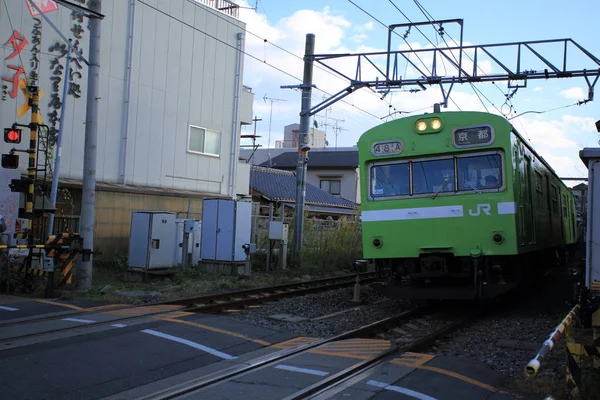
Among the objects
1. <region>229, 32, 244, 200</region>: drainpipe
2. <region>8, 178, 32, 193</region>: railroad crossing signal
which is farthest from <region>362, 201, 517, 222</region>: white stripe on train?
<region>229, 32, 244, 200</region>: drainpipe

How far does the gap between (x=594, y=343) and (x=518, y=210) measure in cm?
420

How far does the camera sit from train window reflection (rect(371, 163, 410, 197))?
9.95 m

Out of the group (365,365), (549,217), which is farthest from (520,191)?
(365,365)

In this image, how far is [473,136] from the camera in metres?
9.45

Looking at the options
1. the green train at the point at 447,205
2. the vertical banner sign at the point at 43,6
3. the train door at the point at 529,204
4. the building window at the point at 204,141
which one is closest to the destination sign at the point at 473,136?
the green train at the point at 447,205

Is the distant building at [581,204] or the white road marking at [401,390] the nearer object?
the white road marking at [401,390]

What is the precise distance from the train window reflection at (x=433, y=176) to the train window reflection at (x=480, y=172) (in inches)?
6.7

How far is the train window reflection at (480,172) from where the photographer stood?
9.31m

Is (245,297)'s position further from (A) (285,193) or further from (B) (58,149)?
(A) (285,193)

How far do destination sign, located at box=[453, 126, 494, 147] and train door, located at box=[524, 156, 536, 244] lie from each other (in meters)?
1.51

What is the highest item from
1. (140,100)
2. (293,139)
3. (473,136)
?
(293,139)

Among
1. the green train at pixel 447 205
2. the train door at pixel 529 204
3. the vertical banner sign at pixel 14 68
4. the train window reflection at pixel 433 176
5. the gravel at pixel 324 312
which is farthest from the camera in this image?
the vertical banner sign at pixel 14 68

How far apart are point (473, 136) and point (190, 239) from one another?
8.94 metres

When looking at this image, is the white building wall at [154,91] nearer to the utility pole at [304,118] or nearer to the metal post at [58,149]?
the metal post at [58,149]
